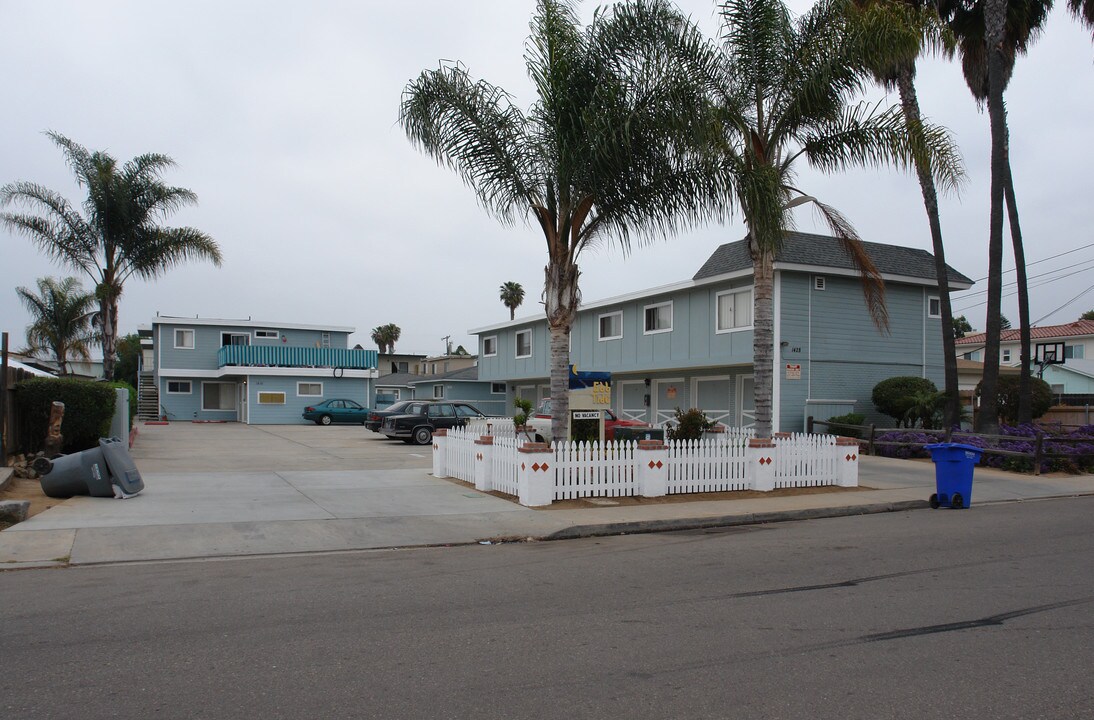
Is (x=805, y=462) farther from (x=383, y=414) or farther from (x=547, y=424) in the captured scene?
(x=383, y=414)

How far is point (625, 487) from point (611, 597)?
21.7 feet

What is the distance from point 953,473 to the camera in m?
13.8

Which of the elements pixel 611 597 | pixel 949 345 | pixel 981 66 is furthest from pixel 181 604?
pixel 981 66

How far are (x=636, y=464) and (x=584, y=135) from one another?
5.42 m

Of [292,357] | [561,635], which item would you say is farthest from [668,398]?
[561,635]

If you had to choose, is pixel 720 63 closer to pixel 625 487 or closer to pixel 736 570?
pixel 625 487

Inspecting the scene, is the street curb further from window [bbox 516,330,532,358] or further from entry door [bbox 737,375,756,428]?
window [bbox 516,330,532,358]

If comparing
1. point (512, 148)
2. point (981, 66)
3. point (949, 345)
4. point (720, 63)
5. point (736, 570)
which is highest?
point (981, 66)

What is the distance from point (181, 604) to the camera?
22.6 feet

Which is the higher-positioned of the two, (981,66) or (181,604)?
(981,66)

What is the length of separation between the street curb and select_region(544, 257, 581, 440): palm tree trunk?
2.94 metres

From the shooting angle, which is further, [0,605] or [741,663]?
[0,605]

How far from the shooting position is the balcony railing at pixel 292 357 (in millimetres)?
43250

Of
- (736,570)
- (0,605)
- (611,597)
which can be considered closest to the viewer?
(0,605)
